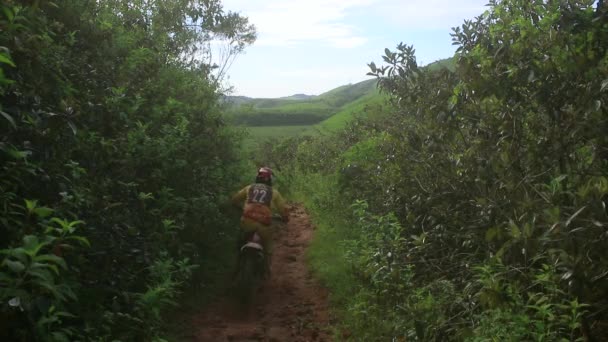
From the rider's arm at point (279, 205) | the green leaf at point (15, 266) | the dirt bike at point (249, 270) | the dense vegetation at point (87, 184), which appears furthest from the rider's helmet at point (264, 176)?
the green leaf at point (15, 266)

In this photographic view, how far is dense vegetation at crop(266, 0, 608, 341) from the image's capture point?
375 centimetres

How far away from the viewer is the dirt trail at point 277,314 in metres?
6.03

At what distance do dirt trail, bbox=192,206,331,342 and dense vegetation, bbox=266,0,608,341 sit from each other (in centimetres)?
34

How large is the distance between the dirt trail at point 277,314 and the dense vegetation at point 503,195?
0.34 meters

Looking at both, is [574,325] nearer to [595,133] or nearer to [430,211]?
[595,133]

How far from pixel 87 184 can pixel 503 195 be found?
11.7 feet

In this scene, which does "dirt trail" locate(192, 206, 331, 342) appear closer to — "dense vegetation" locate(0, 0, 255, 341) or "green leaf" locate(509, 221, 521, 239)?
"dense vegetation" locate(0, 0, 255, 341)

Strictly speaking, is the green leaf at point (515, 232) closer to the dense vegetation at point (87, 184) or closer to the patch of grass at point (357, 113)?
the dense vegetation at point (87, 184)

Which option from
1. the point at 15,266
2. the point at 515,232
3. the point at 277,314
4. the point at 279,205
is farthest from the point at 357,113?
the point at 15,266

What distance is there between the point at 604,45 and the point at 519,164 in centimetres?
113

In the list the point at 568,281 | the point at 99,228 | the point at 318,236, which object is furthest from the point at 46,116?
the point at 318,236

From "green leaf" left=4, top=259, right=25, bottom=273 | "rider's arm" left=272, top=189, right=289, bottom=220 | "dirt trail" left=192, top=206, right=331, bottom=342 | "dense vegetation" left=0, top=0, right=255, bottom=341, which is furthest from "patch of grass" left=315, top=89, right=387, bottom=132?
"green leaf" left=4, top=259, right=25, bottom=273

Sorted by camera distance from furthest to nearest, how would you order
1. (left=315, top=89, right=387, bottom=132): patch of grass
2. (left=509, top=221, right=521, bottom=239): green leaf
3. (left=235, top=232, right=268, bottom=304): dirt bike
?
1. (left=315, top=89, right=387, bottom=132): patch of grass
2. (left=235, top=232, right=268, bottom=304): dirt bike
3. (left=509, top=221, right=521, bottom=239): green leaf

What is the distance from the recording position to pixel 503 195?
4.92 metres
